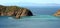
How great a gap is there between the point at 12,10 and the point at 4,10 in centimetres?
355

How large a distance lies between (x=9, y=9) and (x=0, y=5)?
27.3 feet

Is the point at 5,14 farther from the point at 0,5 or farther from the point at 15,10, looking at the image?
the point at 0,5

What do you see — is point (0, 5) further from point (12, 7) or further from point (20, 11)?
point (20, 11)

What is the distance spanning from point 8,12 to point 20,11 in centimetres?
475

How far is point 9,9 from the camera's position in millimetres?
82625

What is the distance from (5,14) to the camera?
7719 cm

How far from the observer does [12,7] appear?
85125 mm

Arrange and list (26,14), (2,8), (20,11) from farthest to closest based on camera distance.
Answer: (2,8)
(20,11)
(26,14)

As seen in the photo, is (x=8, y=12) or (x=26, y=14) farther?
(x=8, y=12)

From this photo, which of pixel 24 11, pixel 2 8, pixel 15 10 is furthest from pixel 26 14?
pixel 2 8

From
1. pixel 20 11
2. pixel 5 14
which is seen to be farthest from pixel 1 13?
pixel 20 11

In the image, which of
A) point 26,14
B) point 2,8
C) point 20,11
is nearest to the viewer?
point 26,14

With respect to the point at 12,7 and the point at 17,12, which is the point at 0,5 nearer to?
the point at 12,7

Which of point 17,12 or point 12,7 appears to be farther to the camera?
point 12,7
